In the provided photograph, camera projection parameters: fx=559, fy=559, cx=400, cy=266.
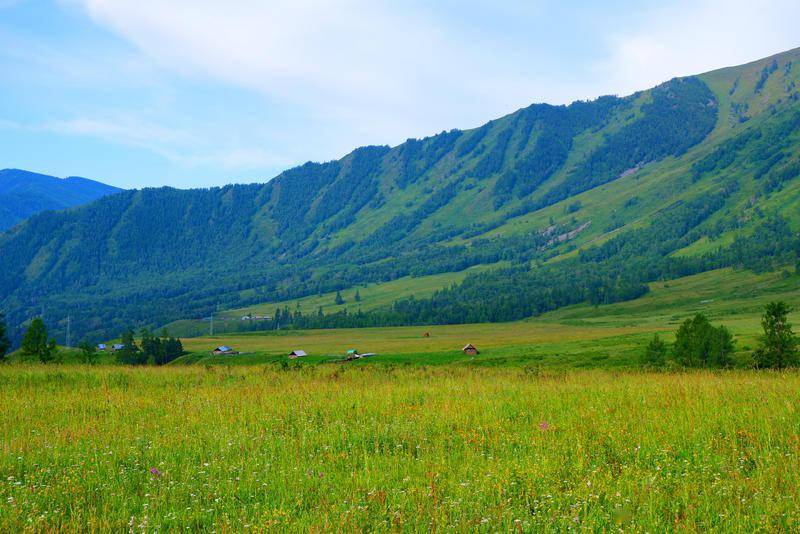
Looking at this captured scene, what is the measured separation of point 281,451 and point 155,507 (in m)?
2.82

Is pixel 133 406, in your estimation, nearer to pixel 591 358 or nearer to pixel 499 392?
pixel 499 392

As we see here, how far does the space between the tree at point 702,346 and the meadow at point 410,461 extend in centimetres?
6223

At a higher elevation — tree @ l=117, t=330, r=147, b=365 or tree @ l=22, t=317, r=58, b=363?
tree @ l=22, t=317, r=58, b=363

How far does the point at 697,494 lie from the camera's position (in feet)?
25.9

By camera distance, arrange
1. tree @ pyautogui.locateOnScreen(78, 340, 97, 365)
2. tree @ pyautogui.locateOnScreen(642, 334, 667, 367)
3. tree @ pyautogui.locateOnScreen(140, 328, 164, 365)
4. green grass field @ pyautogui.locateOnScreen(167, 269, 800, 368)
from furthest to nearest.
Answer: tree @ pyautogui.locateOnScreen(140, 328, 164, 365), green grass field @ pyautogui.locateOnScreen(167, 269, 800, 368), tree @ pyautogui.locateOnScreen(78, 340, 97, 365), tree @ pyautogui.locateOnScreen(642, 334, 667, 367)

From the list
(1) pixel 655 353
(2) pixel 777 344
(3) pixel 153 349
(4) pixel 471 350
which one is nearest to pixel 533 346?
(4) pixel 471 350

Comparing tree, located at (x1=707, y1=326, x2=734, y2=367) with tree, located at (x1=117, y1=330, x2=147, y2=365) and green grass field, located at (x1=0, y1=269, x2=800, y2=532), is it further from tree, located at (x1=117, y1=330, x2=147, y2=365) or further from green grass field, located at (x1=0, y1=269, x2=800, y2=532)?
tree, located at (x1=117, y1=330, x2=147, y2=365)

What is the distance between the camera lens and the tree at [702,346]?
71312 mm

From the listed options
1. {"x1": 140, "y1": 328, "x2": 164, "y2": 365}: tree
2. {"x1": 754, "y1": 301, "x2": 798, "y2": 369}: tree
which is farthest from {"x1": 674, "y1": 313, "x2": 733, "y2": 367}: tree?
{"x1": 140, "y1": 328, "x2": 164, "y2": 365}: tree

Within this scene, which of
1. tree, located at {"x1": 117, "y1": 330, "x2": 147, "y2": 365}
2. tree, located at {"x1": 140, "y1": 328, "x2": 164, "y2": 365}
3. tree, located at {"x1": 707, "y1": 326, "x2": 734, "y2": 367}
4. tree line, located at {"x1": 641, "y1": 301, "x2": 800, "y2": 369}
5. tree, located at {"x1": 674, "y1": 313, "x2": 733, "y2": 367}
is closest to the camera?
tree line, located at {"x1": 641, "y1": 301, "x2": 800, "y2": 369}

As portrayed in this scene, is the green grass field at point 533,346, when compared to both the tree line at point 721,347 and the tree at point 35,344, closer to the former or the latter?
the tree line at point 721,347

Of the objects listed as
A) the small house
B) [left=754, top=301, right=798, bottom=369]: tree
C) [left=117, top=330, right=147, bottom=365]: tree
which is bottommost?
the small house

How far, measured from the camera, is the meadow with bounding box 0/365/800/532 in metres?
7.39

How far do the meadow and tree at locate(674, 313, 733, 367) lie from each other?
62229 mm
